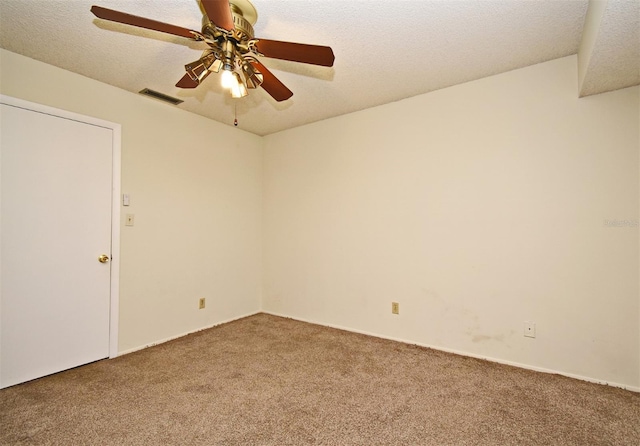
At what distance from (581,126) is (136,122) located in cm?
357

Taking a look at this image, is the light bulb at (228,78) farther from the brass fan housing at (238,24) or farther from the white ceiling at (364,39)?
the white ceiling at (364,39)

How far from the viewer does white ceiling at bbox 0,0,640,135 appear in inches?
70.2

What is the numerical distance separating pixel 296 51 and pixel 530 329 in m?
2.53

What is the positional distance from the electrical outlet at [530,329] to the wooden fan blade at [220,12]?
2.76m

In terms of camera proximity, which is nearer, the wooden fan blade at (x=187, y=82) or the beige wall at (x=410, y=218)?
the wooden fan blade at (x=187, y=82)

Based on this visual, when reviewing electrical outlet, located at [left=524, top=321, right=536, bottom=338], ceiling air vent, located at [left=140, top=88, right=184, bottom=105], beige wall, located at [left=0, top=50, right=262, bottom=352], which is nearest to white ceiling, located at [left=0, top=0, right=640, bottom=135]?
ceiling air vent, located at [left=140, top=88, right=184, bottom=105]

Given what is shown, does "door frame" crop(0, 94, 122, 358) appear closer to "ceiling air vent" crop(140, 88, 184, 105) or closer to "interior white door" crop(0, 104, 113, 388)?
"interior white door" crop(0, 104, 113, 388)

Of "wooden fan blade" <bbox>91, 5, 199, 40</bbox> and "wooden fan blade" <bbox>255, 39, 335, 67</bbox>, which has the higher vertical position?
"wooden fan blade" <bbox>91, 5, 199, 40</bbox>

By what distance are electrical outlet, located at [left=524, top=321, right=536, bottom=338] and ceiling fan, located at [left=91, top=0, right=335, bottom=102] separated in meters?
2.35

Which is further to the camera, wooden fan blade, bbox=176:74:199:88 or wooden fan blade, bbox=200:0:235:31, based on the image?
Answer: wooden fan blade, bbox=176:74:199:88

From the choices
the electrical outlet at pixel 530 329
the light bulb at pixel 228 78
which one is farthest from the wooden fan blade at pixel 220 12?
the electrical outlet at pixel 530 329

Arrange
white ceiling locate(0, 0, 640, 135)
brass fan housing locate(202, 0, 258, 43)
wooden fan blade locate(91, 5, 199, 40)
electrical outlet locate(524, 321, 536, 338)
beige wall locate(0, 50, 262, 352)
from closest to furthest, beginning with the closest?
wooden fan blade locate(91, 5, 199, 40) → brass fan housing locate(202, 0, 258, 43) → white ceiling locate(0, 0, 640, 135) → electrical outlet locate(524, 321, 536, 338) → beige wall locate(0, 50, 262, 352)

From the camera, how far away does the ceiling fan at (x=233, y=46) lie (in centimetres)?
138

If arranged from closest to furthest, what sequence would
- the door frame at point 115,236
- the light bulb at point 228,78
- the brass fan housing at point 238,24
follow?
the brass fan housing at point 238,24, the light bulb at point 228,78, the door frame at point 115,236
